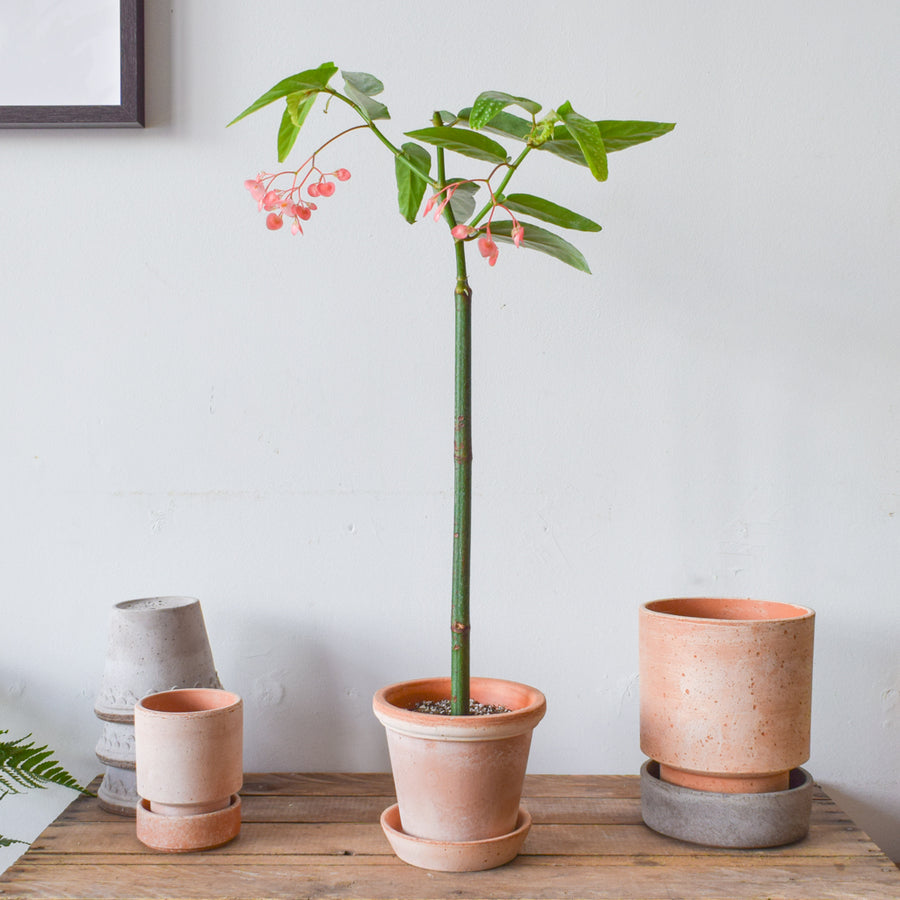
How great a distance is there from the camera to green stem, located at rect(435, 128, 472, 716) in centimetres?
81

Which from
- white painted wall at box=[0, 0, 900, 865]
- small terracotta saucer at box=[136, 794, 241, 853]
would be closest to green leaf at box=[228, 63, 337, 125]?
white painted wall at box=[0, 0, 900, 865]

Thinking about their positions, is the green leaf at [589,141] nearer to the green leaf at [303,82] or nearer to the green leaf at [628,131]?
the green leaf at [628,131]

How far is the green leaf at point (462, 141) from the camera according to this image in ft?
2.37

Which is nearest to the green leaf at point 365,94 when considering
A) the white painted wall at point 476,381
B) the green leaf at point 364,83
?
the green leaf at point 364,83

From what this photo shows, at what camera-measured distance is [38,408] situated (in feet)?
3.56

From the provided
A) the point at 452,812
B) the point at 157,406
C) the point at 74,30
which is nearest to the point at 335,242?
the point at 157,406

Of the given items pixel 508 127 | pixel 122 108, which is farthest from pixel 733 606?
pixel 122 108

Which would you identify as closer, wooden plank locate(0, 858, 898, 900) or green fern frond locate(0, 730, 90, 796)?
wooden plank locate(0, 858, 898, 900)

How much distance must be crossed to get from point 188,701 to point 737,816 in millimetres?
567

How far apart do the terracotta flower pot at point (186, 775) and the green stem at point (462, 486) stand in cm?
23

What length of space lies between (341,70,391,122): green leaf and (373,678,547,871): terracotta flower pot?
0.54 m

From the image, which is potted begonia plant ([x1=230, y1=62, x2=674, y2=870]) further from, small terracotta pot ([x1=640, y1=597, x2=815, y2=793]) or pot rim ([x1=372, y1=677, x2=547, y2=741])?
small terracotta pot ([x1=640, y1=597, x2=815, y2=793])

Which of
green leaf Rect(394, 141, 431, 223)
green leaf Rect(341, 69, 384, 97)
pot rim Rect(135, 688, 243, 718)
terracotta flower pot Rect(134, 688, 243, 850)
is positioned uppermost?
green leaf Rect(341, 69, 384, 97)

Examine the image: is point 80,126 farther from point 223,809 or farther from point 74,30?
point 223,809
